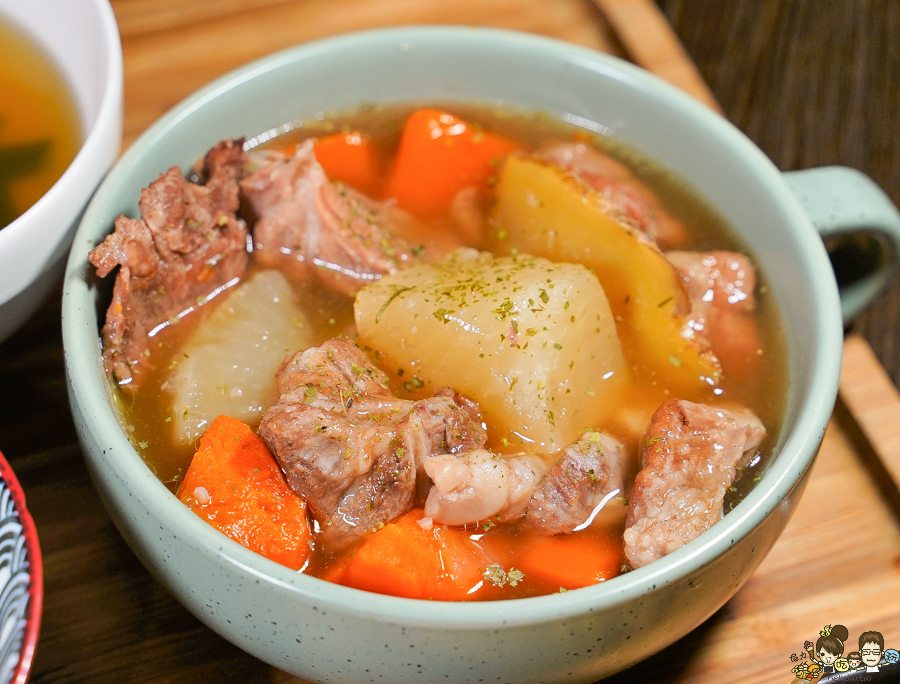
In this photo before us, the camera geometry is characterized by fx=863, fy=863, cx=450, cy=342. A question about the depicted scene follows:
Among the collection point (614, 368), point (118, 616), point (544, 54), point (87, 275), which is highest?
point (544, 54)

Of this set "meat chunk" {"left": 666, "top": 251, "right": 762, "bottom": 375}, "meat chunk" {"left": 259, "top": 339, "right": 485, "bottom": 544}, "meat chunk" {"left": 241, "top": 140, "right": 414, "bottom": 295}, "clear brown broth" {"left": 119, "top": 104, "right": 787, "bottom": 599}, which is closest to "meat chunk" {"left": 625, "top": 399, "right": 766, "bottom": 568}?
"clear brown broth" {"left": 119, "top": 104, "right": 787, "bottom": 599}

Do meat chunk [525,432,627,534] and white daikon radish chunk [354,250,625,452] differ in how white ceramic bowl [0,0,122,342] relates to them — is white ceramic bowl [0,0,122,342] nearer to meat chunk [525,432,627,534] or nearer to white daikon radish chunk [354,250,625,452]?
white daikon radish chunk [354,250,625,452]

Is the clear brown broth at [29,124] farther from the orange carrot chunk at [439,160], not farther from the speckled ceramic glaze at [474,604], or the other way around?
the orange carrot chunk at [439,160]

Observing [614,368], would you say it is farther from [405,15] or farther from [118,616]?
[405,15]

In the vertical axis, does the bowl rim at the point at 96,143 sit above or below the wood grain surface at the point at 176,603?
above

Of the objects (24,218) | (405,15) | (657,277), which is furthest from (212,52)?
(657,277)

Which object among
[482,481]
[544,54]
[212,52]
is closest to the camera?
[482,481]

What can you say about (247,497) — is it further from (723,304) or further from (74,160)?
(723,304)

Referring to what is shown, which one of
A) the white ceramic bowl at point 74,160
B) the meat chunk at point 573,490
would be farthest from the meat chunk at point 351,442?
the white ceramic bowl at point 74,160
